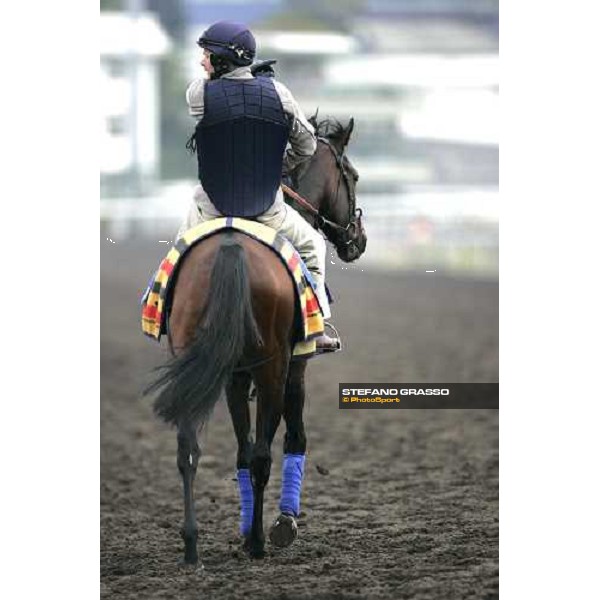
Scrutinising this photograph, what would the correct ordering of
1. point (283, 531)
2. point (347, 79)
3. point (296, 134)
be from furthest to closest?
point (347, 79)
point (283, 531)
point (296, 134)

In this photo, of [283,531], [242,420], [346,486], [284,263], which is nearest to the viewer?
[284,263]

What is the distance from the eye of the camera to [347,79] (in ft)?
37.1

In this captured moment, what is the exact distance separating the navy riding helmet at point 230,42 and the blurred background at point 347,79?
2.35m

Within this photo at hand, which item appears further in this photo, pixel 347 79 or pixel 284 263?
pixel 347 79

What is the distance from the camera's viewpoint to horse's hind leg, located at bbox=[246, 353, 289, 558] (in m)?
6.69

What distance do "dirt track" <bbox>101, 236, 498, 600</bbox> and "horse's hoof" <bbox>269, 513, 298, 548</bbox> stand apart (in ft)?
0.22

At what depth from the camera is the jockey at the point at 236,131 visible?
664 cm

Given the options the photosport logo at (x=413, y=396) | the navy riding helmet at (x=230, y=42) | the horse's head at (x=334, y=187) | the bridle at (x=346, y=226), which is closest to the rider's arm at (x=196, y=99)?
the navy riding helmet at (x=230, y=42)

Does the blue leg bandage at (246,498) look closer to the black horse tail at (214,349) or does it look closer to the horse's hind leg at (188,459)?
the horse's hind leg at (188,459)

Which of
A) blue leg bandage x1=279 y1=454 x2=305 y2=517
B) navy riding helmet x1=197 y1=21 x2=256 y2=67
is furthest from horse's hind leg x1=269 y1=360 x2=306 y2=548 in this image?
navy riding helmet x1=197 y1=21 x2=256 y2=67

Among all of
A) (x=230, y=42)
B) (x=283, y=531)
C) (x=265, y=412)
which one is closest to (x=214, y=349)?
(x=265, y=412)

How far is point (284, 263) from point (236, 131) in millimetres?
596

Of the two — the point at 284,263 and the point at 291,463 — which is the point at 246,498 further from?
the point at 284,263
